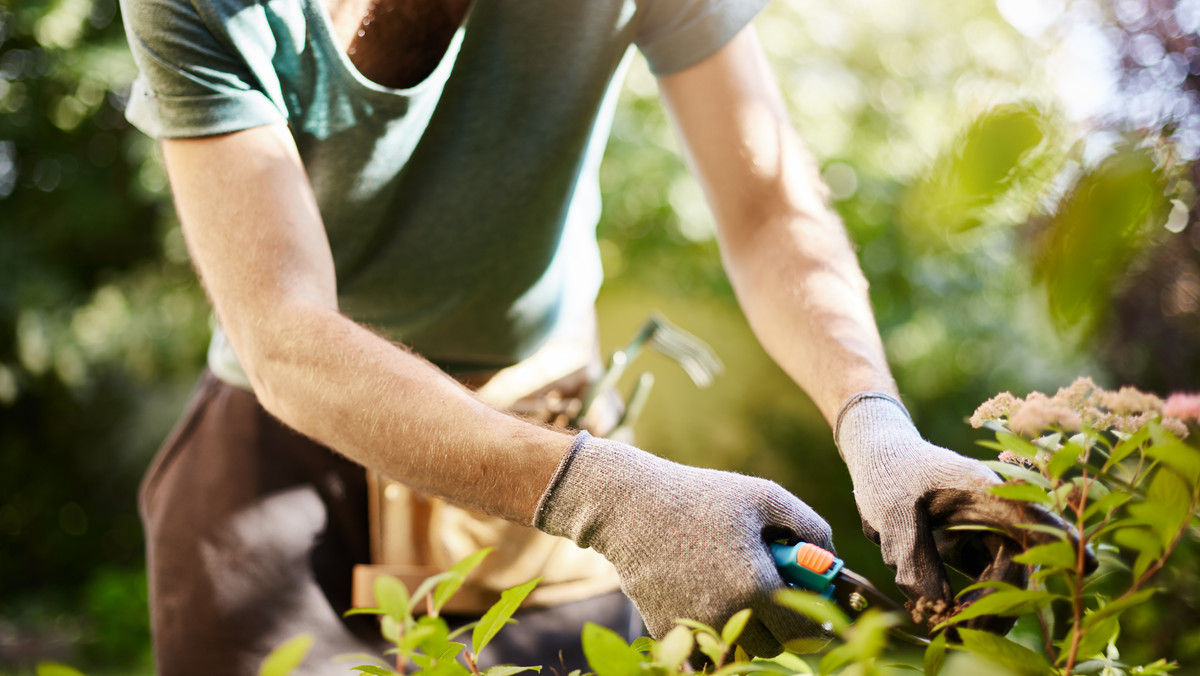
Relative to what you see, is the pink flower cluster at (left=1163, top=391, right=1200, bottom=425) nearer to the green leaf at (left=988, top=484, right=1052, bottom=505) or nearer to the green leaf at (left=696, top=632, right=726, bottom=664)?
the green leaf at (left=988, top=484, right=1052, bottom=505)

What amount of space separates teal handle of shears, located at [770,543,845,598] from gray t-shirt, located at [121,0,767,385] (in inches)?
29.1

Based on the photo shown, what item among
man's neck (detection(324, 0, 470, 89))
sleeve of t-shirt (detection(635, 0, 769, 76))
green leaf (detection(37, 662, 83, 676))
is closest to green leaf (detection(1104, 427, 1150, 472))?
green leaf (detection(37, 662, 83, 676))

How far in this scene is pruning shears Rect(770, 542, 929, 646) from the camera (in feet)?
2.65

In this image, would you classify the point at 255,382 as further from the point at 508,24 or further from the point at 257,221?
the point at 508,24

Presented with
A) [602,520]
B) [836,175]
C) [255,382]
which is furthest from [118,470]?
[602,520]

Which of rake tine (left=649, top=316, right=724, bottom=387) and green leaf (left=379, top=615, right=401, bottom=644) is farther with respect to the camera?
rake tine (left=649, top=316, right=724, bottom=387)

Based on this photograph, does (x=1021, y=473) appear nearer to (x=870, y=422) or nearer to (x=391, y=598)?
(x=870, y=422)

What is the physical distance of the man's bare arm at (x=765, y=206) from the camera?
129 centimetres

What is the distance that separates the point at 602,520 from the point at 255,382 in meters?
0.50

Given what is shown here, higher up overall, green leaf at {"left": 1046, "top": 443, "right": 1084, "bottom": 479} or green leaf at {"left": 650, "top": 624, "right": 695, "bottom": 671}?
green leaf at {"left": 1046, "top": 443, "right": 1084, "bottom": 479}

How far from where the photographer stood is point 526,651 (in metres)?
1.51

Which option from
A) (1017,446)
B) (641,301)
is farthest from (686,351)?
(641,301)

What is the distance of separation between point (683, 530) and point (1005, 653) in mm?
295

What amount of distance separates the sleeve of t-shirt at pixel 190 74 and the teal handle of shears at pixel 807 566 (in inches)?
31.7
